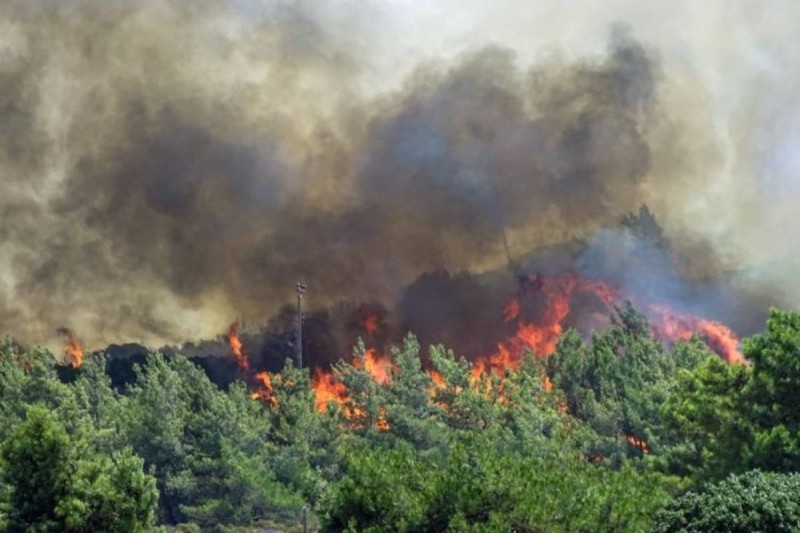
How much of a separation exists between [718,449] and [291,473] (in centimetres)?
2818

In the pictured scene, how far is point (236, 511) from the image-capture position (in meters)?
58.7

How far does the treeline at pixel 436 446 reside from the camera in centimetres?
3444

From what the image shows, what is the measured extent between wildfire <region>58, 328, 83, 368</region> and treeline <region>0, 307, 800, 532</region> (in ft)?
13.6

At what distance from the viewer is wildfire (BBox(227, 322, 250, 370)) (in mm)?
92188

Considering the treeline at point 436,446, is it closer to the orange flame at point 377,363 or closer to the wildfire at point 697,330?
the orange flame at point 377,363

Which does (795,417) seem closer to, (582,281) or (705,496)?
(705,496)

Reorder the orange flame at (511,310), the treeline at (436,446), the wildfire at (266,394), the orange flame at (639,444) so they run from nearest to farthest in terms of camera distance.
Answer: the treeline at (436,446) → the orange flame at (639,444) → the wildfire at (266,394) → the orange flame at (511,310)

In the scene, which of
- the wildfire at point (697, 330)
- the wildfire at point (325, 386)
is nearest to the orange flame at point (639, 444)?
the wildfire at point (325, 386)

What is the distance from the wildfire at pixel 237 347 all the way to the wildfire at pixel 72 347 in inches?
548

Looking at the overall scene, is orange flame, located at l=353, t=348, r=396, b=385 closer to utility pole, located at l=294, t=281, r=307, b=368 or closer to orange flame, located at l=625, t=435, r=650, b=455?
utility pole, located at l=294, t=281, r=307, b=368

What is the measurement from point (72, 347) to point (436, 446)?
150 ft

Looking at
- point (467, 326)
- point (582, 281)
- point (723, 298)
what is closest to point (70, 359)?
point (467, 326)

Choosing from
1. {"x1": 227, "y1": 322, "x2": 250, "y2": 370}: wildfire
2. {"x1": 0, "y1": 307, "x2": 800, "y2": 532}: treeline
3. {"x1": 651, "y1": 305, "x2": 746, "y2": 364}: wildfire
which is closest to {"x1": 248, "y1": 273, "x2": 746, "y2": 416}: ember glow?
{"x1": 651, "y1": 305, "x2": 746, "y2": 364}: wildfire

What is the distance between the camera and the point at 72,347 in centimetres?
9294
